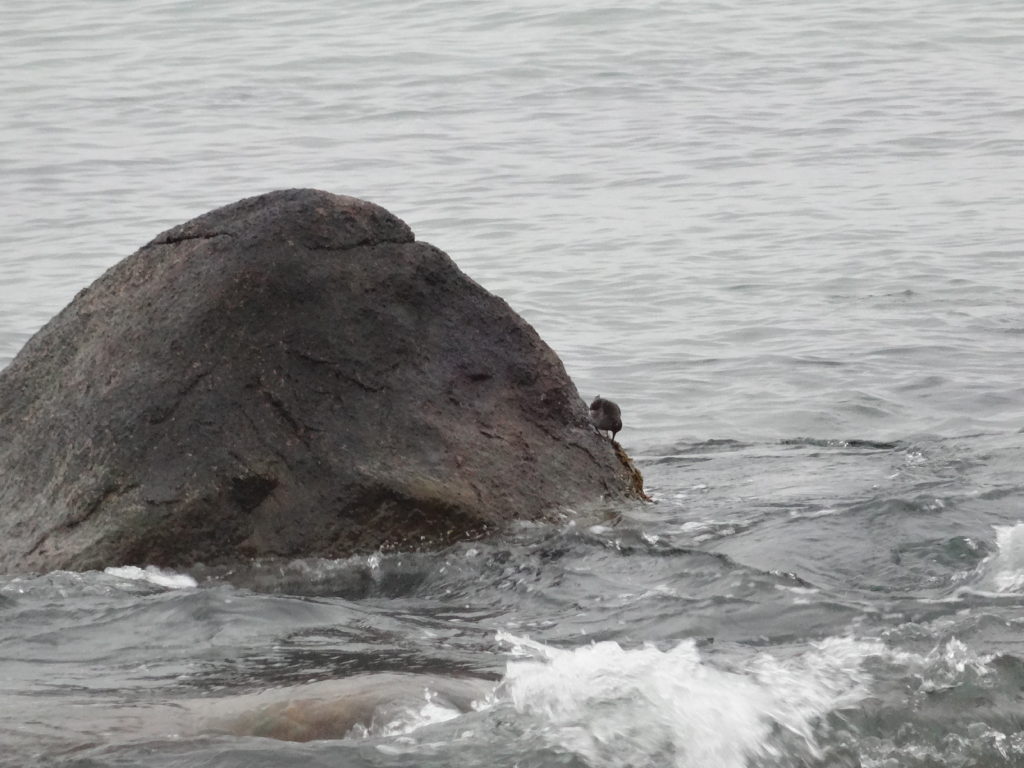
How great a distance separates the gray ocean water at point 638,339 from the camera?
423cm

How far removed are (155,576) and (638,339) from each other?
241 inches

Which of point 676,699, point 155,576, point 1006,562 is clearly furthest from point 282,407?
point 1006,562

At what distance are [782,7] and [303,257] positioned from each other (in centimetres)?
2058

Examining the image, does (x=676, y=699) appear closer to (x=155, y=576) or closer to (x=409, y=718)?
(x=409, y=718)

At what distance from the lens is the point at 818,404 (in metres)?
9.23

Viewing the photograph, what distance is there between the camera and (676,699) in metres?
4.20

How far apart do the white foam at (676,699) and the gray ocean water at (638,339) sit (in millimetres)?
12

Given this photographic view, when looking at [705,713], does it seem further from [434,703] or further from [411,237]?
[411,237]

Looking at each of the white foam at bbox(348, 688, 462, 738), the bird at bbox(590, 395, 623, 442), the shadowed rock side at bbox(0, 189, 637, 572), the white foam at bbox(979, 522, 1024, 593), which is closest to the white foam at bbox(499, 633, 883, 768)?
the white foam at bbox(348, 688, 462, 738)

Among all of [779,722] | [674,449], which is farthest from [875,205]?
[779,722]

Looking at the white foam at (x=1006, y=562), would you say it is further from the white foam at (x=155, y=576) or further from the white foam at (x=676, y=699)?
the white foam at (x=155, y=576)

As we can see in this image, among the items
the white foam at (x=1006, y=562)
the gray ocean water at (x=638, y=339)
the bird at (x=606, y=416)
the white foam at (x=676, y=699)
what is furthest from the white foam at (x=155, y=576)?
the white foam at (x=1006, y=562)

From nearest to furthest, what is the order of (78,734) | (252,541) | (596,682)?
(78,734)
(596,682)
(252,541)

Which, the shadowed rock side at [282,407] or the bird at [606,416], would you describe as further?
the bird at [606,416]
